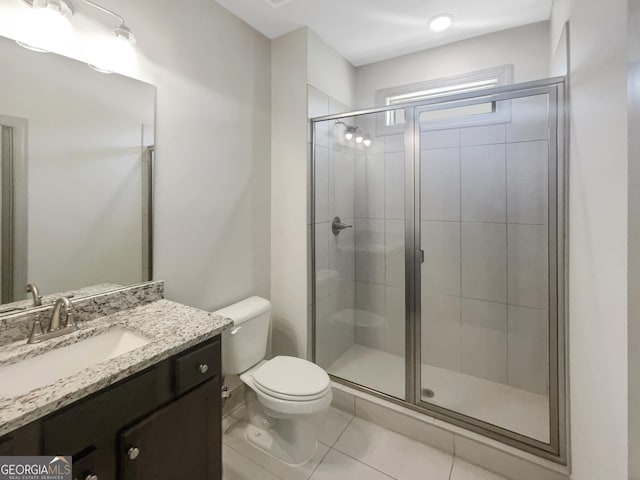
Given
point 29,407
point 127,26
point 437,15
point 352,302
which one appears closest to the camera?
point 29,407

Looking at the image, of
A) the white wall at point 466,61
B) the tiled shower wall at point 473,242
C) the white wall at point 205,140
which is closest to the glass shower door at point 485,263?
the tiled shower wall at point 473,242

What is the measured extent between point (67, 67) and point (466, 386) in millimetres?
2708

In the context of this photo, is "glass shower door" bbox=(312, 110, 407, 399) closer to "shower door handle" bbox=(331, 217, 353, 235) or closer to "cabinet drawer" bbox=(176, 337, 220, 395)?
"shower door handle" bbox=(331, 217, 353, 235)

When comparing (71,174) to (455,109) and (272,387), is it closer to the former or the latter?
(272,387)

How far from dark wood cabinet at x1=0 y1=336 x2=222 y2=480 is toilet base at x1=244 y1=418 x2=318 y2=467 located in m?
0.51

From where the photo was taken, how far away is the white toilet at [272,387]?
148cm

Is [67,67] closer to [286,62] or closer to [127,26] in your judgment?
[127,26]

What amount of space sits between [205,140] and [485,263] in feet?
6.42

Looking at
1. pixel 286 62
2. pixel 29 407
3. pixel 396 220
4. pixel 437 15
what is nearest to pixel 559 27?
pixel 437 15

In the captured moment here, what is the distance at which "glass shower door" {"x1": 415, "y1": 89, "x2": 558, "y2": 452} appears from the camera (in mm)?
1756

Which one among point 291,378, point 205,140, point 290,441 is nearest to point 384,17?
point 205,140

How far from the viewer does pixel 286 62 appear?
2029 mm

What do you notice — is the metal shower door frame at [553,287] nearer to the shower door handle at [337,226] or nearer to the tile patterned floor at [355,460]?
the tile patterned floor at [355,460]

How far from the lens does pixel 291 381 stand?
5.11ft
